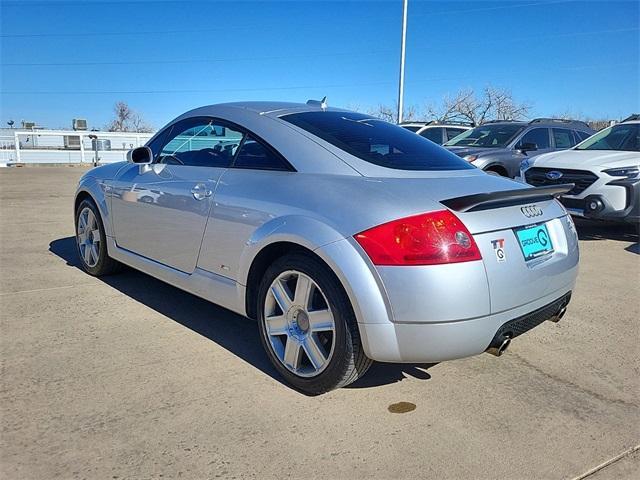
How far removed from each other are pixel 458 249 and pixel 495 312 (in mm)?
374

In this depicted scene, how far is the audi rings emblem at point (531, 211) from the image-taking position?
8.86 feet

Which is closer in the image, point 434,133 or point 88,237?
point 88,237

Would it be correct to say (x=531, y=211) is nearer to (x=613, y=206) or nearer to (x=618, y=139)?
(x=613, y=206)

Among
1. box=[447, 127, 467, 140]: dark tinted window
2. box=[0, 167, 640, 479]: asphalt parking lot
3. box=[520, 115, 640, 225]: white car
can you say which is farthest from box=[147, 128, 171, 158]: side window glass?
box=[447, 127, 467, 140]: dark tinted window

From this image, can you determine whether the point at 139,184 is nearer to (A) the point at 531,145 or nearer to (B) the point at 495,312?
(B) the point at 495,312

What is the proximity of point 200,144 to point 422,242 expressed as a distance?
2.09m

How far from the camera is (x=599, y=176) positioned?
22.1 feet

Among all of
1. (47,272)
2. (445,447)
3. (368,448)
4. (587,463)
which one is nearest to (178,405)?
(368,448)

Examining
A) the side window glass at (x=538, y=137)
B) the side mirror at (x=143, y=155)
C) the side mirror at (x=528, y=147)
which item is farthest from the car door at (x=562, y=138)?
the side mirror at (x=143, y=155)

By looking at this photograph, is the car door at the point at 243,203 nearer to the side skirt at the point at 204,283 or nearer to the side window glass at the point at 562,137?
the side skirt at the point at 204,283

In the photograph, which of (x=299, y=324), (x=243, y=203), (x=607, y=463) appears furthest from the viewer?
(x=243, y=203)

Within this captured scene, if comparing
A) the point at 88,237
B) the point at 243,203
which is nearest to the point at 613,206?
the point at 243,203

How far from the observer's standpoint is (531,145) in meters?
9.00

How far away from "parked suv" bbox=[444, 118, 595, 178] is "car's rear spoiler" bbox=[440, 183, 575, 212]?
6295 millimetres
